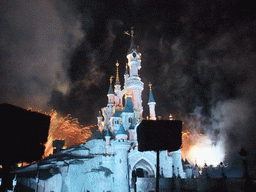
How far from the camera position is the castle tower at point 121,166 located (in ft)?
81.2

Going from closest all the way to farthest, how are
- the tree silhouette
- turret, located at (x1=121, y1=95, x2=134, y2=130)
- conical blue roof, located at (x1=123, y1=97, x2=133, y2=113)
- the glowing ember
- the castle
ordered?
the tree silhouette < the castle < turret, located at (x1=121, y1=95, x2=134, y2=130) < conical blue roof, located at (x1=123, y1=97, x2=133, y2=113) < the glowing ember

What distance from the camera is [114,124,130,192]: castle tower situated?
974 inches

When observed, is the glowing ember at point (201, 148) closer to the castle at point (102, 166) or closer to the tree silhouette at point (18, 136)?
the castle at point (102, 166)

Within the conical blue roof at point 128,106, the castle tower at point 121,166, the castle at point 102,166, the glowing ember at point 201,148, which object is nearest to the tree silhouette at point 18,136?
the castle at point 102,166

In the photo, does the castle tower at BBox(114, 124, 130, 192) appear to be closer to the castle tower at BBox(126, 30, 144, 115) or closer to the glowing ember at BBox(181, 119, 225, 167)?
the castle tower at BBox(126, 30, 144, 115)

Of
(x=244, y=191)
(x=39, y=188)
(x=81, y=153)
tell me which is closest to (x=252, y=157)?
(x=244, y=191)

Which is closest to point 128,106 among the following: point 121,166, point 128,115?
point 128,115

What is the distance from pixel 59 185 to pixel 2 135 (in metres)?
17.8

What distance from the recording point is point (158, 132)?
12375 millimetres

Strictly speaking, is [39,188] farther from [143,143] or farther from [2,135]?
[143,143]

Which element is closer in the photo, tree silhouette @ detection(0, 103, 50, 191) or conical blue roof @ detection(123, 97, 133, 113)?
tree silhouette @ detection(0, 103, 50, 191)

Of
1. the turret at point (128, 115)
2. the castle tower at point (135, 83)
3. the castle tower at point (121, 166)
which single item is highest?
the castle tower at point (135, 83)

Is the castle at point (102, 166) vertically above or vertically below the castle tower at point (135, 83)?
below

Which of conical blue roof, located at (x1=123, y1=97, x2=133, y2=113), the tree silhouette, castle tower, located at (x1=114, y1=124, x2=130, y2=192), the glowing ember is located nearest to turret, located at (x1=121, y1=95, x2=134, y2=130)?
conical blue roof, located at (x1=123, y1=97, x2=133, y2=113)
